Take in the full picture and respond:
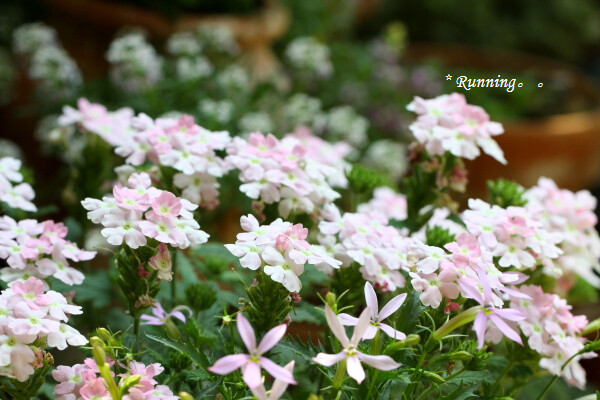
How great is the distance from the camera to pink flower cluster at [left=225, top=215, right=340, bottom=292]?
24.4 inches

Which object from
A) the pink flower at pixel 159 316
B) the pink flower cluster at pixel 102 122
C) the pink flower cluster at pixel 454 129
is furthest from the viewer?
the pink flower cluster at pixel 102 122

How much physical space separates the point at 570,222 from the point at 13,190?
663 millimetres

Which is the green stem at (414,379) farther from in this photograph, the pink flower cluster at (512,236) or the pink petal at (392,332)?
the pink flower cluster at (512,236)

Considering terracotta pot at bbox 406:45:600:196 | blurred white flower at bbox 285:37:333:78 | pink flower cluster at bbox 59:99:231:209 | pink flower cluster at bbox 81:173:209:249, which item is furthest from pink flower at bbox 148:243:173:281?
terracotta pot at bbox 406:45:600:196

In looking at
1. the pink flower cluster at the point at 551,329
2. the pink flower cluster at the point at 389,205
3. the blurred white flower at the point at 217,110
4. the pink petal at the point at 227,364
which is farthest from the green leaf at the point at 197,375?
the blurred white flower at the point at 217,110

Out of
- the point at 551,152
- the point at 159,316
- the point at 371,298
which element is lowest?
the point at 551,152

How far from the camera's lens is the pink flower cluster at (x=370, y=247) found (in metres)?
0.74

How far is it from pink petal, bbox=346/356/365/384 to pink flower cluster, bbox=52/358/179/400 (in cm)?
15

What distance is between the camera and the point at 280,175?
0.78 metres

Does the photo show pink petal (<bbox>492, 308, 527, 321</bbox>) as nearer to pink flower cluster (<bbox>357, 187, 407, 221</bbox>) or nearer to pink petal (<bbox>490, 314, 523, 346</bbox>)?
pink petal (<bbox>490, 314, 523, 346</bbox>)

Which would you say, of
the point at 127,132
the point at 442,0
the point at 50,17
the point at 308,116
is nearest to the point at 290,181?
the point at 127,132

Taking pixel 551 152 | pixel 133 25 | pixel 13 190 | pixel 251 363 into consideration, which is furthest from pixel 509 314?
pixel 551 152

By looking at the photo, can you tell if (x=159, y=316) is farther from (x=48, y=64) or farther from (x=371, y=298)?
(x=48, y=64)

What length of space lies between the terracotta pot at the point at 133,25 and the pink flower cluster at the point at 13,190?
0.98 m
